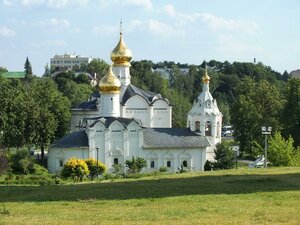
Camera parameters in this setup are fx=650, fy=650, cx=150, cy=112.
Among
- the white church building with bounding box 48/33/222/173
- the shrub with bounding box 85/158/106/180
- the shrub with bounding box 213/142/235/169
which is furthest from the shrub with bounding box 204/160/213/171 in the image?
the shrub with bounding box 85/158/106/180

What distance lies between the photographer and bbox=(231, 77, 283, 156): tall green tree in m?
55.4

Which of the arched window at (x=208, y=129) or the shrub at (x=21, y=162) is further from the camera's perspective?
the arched window at (x=208, y=129)

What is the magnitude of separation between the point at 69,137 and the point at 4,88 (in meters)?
11.6

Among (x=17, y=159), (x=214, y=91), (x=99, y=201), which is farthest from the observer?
(x=214, y=91)

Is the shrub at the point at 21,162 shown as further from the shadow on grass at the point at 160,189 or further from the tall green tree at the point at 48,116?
the shadow on grass at the point at 160,189

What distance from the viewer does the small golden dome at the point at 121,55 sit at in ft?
177

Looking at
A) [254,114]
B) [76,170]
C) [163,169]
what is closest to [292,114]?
[254,114]

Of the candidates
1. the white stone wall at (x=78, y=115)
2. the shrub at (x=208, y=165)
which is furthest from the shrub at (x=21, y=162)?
the shrub at (x=208, y=165)

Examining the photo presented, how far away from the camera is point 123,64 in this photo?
178 ft

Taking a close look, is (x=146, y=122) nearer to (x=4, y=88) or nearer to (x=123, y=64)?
(x=123, y=64)

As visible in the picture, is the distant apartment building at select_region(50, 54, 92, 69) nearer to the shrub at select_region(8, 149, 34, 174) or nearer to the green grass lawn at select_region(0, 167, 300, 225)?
the shrub at select_region(8, 149, 34, 174)

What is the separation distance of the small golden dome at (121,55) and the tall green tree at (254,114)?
1096cm

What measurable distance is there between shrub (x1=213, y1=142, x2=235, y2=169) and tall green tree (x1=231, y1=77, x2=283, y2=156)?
9.47 meters

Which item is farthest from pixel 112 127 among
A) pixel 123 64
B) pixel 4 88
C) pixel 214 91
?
pixel 214 91
